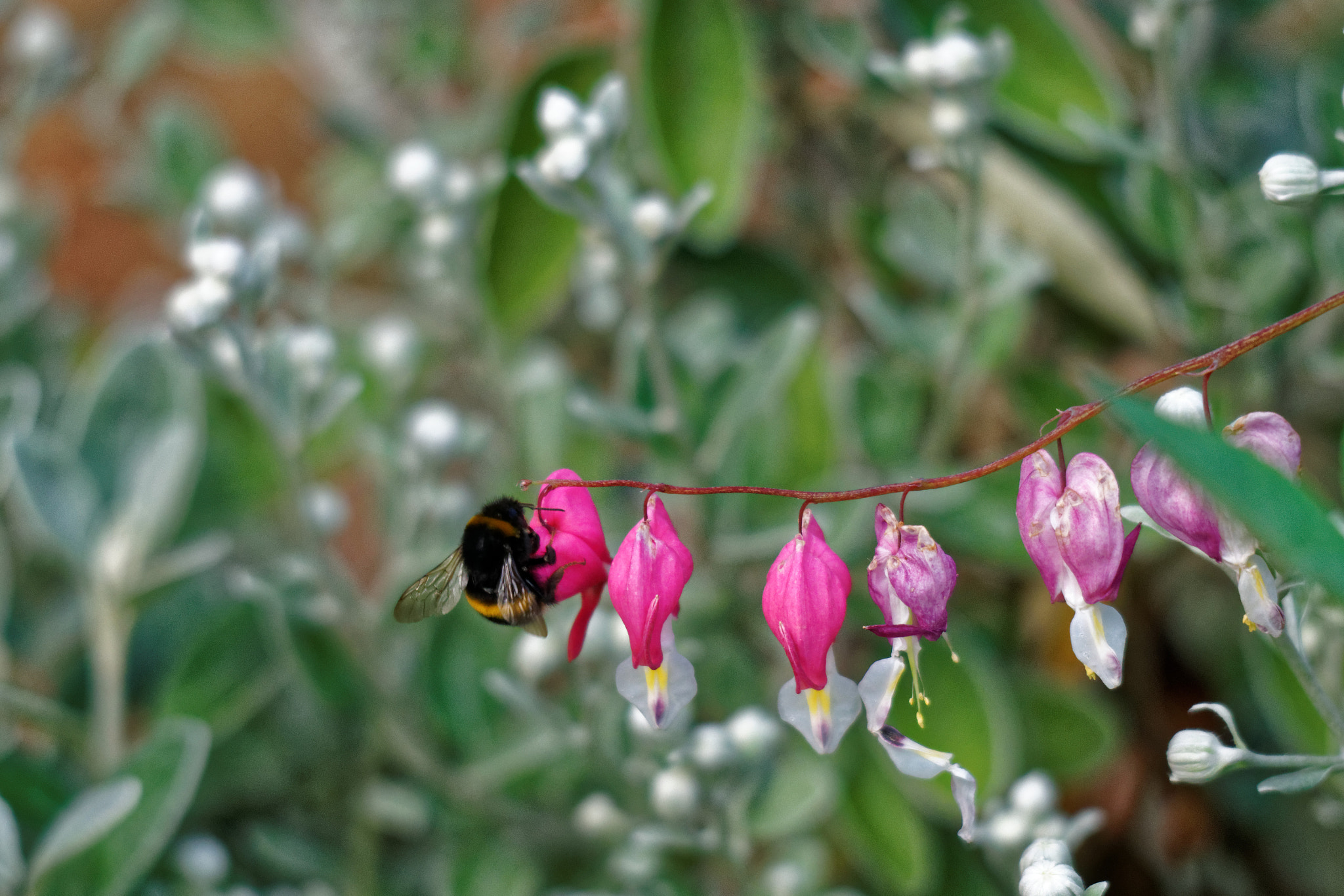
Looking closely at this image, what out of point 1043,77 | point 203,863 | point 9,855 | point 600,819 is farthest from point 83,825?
point 1043,77

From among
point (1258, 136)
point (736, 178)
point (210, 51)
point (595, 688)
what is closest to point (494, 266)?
point (736, 178)

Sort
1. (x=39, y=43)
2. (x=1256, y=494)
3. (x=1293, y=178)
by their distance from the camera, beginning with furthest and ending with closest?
(x=39, y=43)
(x=1293, y=178)
(x=1256, y=494)

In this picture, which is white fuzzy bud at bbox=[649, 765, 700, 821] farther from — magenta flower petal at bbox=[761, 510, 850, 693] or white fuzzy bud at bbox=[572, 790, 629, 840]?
magenta flower petal at bbox=[761, 510, 850, 693]

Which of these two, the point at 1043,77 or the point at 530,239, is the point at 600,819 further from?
the point at 1043,77

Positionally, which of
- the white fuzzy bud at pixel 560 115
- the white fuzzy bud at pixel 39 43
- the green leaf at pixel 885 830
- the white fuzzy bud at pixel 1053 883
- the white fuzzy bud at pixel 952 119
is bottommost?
the green leaf at pixel 885 830

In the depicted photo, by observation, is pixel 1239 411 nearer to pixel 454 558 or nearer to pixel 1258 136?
pixel 1258 136

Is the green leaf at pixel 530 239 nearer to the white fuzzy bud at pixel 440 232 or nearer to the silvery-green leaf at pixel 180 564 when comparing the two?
the white fuzzy bud at pixel 440 232

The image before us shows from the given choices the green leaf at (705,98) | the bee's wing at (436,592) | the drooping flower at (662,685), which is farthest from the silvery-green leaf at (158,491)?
the drooping flower at (662,685)
